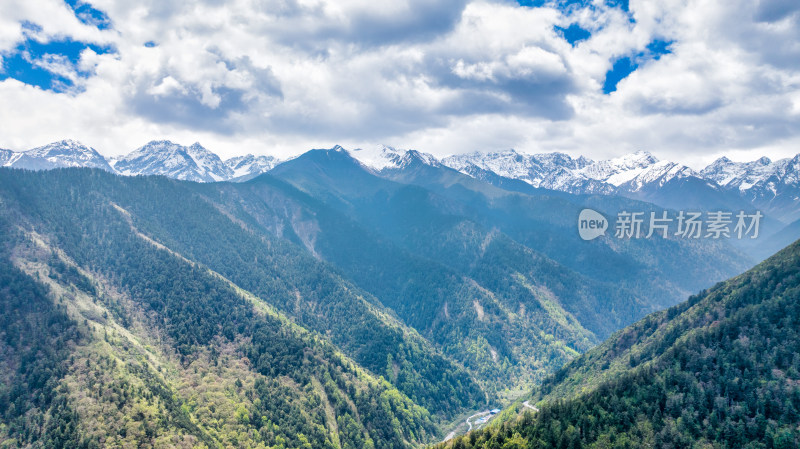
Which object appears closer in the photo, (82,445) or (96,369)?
(82,445)

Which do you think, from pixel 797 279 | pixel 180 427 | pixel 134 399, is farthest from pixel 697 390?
pixel 134 399

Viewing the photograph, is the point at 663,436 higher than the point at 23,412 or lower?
higher

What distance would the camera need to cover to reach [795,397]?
133 meters

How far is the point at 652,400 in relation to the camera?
507ft

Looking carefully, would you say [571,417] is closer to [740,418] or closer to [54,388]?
[740,418]

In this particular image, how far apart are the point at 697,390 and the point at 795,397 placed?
24286mm

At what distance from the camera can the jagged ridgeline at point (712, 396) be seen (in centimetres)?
13575

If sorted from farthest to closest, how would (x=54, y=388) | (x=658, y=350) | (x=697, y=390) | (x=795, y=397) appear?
(x=658, y=350) < (x=54, y=388) < (x=697, y=390) < (x=795, y=397)

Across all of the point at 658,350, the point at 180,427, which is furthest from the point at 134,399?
the point at 658,350

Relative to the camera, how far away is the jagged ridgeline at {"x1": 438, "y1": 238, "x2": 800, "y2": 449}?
5344 inches

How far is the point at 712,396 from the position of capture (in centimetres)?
14825

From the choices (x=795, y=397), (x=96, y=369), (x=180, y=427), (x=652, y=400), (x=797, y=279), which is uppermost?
(x=797, y=279)

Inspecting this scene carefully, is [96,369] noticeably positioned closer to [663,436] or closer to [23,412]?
[23,412]

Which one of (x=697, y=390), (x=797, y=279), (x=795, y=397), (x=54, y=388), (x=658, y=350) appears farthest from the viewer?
(x=658, y=350)
